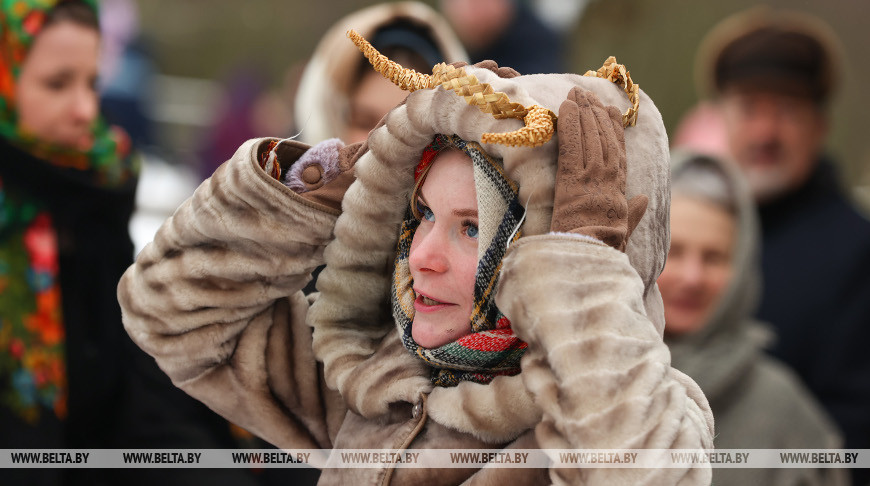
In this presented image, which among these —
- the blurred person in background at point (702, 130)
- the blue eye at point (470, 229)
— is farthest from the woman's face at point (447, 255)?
the blurred person in background at point (702, 130)

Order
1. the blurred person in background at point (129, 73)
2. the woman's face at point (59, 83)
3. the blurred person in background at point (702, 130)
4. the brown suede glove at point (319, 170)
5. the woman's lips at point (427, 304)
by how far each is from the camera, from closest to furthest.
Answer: the woman's lips at point (427, 304) < the brown suede glove at point (319, 170) < the woman's face at point (59, 83) < the blurred person in background at point (702, 130) < the blurred person in background at point (129, 73)

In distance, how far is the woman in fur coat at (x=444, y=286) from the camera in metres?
1.16

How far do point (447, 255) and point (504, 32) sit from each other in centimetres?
256

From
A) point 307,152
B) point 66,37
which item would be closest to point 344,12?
point 66,37

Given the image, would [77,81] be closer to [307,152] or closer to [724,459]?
[307,152]

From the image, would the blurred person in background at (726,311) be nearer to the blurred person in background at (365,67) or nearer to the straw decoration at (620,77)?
the blurred person in background at (365,67)

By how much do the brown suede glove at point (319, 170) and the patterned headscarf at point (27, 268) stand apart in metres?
1.29

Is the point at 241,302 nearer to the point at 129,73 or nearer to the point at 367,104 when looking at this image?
the point at 367,104

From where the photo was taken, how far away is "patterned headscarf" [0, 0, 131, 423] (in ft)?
8.15

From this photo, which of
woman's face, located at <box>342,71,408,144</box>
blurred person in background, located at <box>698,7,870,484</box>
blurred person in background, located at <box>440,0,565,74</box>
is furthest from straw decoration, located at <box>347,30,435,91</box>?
blurred person in background, located at <box>698,7,870,484</box>

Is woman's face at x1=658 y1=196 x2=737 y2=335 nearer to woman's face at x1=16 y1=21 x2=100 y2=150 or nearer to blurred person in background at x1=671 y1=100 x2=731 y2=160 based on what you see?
blurred person in background at x1=671 y1=100 x2=731 y2=160

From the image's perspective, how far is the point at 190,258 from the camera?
149 centimetres

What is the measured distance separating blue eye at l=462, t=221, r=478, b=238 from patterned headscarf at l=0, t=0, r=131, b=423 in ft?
5.16

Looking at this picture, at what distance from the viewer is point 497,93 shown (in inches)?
48.5
